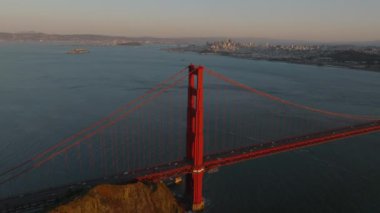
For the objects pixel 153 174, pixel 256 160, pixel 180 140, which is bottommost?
pixel 256 160

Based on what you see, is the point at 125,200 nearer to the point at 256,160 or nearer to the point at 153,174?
the point at 153,174

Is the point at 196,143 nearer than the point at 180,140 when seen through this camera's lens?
Yes

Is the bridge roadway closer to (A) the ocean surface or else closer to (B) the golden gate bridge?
(B) the golden gate bridge

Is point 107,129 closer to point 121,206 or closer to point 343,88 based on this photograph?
point 121,206

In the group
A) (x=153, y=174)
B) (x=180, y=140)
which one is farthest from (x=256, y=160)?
(x=153, y=174)

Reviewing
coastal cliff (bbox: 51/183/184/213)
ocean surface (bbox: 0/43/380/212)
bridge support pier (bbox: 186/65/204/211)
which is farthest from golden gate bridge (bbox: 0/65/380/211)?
Result: ocean surface (bbox: 0/43/380/212)
